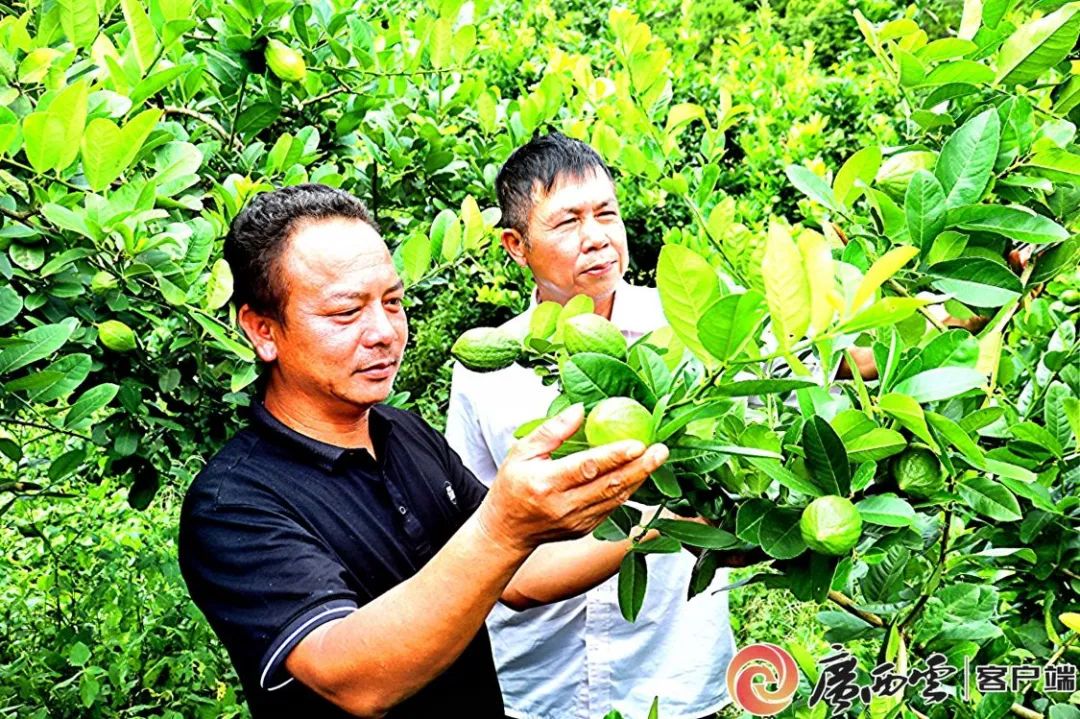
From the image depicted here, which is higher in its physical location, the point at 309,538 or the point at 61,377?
the point at 61,377

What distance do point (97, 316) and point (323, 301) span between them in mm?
521

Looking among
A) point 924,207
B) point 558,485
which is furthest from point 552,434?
point 924,207

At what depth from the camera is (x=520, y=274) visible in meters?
3.47

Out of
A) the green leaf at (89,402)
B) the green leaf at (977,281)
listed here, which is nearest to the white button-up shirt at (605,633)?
the green leaf at (89,402)

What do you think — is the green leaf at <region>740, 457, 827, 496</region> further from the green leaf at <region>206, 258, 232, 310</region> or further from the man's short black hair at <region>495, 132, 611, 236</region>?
the man's short black hair at <region>495, 132, 611, 236</region>

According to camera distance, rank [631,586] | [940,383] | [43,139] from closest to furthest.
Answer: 1. [940,383]
2. [631,586]
3. [43,139]

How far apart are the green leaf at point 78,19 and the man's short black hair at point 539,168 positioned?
937mm

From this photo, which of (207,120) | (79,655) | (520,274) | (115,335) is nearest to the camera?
(115,335)

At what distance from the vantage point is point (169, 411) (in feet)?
7.38

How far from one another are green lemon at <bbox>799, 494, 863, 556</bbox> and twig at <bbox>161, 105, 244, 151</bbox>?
4.90ft

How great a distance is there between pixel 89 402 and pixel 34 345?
217 mm

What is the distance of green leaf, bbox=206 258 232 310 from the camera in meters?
1.73

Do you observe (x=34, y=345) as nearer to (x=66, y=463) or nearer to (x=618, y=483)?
(x=66, y=463)

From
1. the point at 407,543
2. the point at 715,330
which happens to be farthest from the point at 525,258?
the point at 715,330
